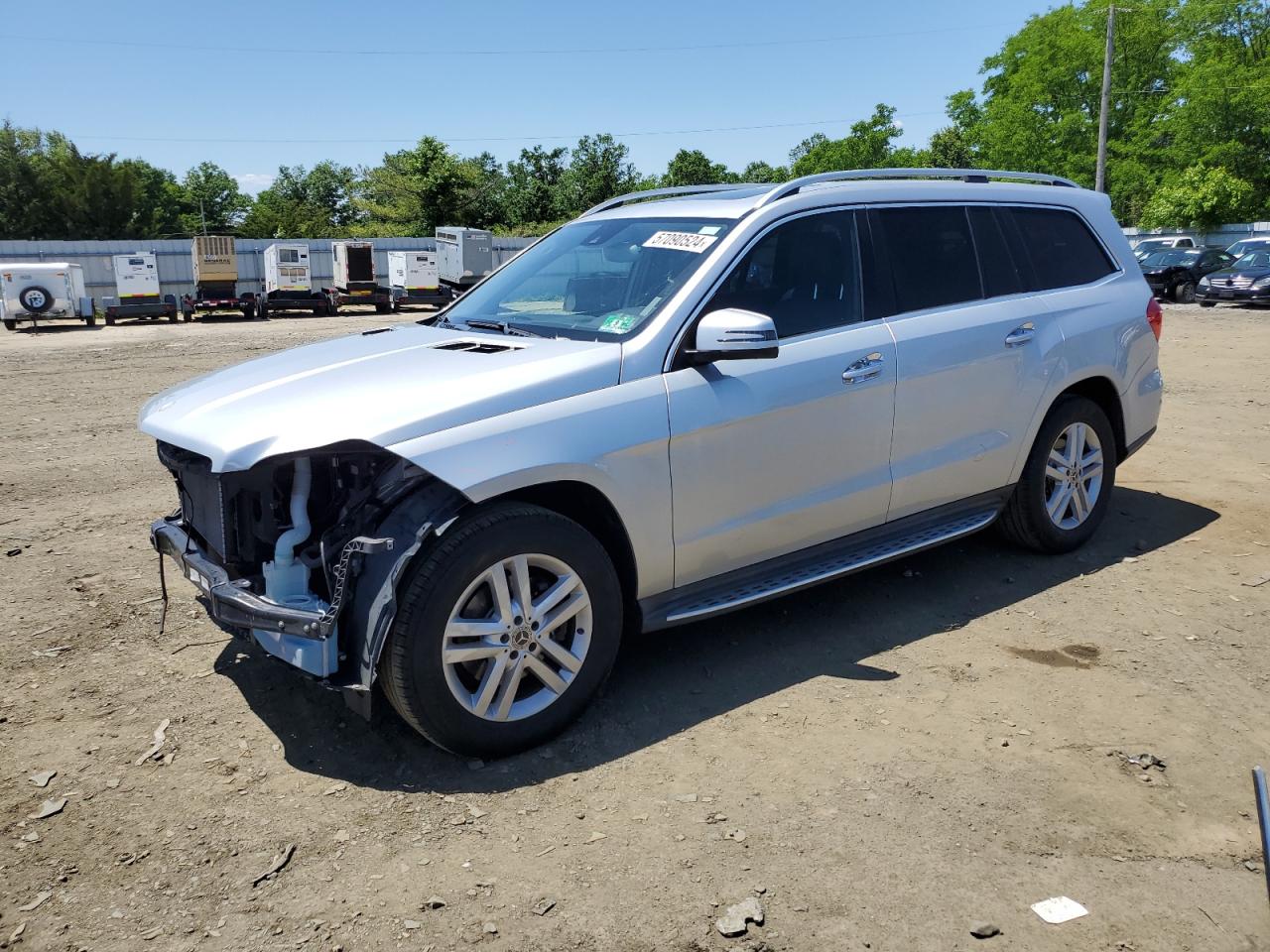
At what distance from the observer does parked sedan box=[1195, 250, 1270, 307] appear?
2467cm

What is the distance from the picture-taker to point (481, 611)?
3.42 m

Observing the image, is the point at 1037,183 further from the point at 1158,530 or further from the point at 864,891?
the point at 864,891

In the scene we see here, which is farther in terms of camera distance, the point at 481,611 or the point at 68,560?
the point at 68,560

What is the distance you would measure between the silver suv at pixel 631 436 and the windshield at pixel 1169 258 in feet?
88.3

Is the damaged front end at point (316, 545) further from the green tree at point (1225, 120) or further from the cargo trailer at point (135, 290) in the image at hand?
the green tree at point (1225, 120)

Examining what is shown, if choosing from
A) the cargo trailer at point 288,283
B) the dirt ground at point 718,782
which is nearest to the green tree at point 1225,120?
the cargo trailer at point 288,283

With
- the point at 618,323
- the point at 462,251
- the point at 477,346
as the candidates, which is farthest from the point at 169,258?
the point at 618,323

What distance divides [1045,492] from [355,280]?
93.5 ft

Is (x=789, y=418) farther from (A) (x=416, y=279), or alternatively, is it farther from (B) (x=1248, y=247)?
(B) (x=1248, y=247)

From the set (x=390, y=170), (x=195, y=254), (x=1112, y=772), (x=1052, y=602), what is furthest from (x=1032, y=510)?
(x=390, y=170)

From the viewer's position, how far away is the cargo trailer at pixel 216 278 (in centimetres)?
2900

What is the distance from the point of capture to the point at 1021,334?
495 cm

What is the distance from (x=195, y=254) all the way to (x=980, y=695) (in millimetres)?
29887

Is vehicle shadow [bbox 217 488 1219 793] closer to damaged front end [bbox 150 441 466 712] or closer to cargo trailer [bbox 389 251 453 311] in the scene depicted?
damaged front end [bbox 150 441 466 712]
